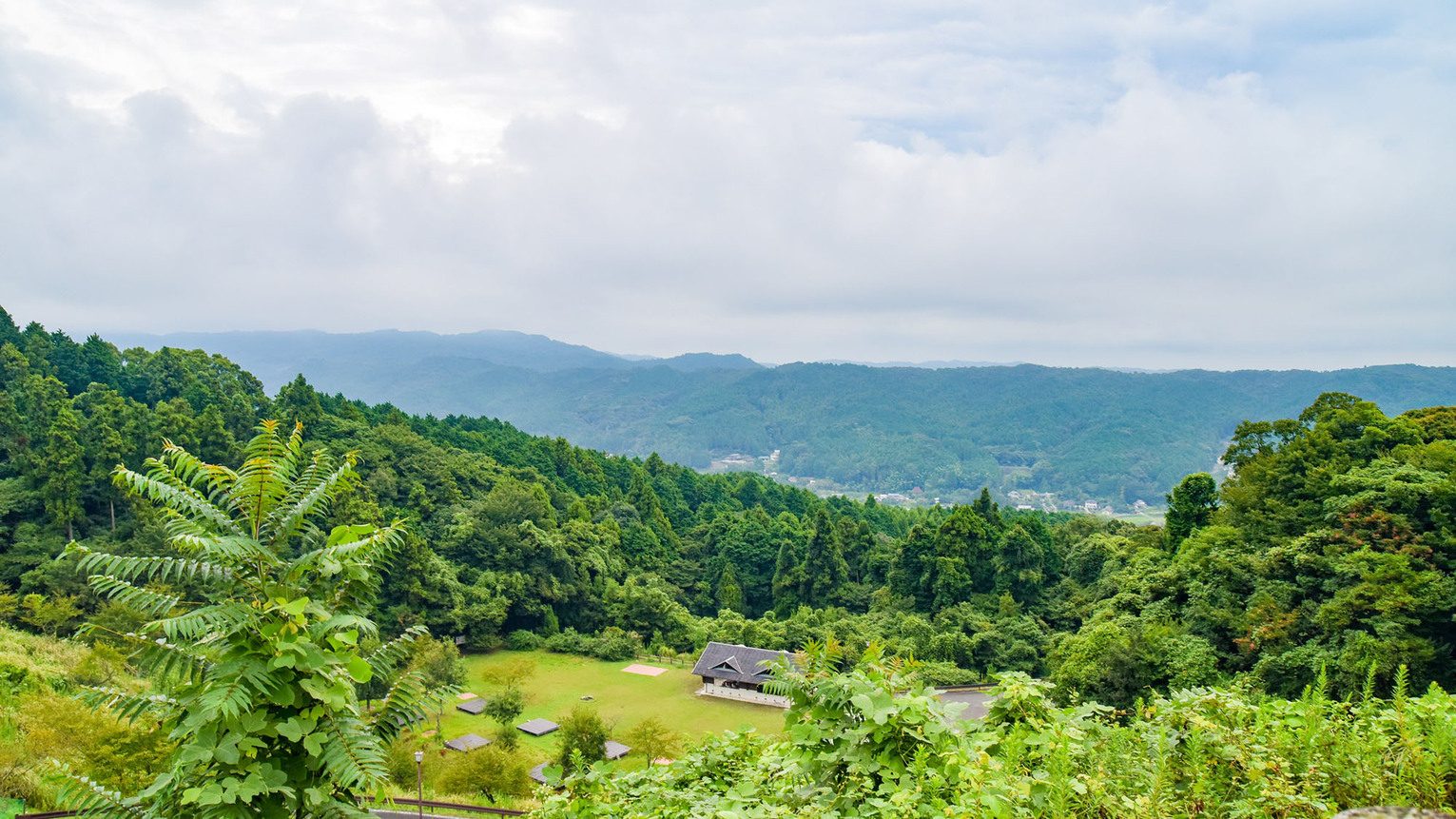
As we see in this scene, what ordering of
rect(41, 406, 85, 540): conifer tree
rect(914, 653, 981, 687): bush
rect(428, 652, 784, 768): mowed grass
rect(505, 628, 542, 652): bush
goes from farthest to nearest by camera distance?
1. rect(505, 628, 542, 652): bush
2. rect(41, 406, 85, 540): conifer tree
3. rect(914, 653, 981, 687): bush
4. rect(428, 652, 784, 768): mowed grass

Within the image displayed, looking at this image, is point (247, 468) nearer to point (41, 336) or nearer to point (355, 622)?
point (355, 622)

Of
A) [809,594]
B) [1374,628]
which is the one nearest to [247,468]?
[1374,628]

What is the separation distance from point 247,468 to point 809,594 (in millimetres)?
41243

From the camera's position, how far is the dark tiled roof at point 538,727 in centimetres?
2540

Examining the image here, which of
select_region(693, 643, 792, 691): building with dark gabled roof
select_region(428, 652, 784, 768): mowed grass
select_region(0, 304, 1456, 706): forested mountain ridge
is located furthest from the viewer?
select_region(693, 643, 792, 691): building with dark gabled roof

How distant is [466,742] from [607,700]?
737 centimetres

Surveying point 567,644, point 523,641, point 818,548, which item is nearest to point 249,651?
point 567,644

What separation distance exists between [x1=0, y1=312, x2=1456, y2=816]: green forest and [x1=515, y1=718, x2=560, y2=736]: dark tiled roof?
8663 mm

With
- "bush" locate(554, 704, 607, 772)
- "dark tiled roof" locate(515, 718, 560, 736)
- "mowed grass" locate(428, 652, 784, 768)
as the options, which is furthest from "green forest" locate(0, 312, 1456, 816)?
"bush" locate(554, 704, 607, 772)

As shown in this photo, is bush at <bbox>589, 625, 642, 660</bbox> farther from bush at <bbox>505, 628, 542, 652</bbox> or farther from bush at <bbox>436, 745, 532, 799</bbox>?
bush at <bbox>436, 745, 532, 799</bbox>

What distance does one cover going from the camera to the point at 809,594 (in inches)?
1672

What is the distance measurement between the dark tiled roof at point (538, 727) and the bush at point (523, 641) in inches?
424

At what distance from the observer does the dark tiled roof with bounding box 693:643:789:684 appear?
30078 millimetres

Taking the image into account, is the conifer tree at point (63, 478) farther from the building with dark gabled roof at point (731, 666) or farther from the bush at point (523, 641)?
the building with dark gabled roof at point (731, 666)
